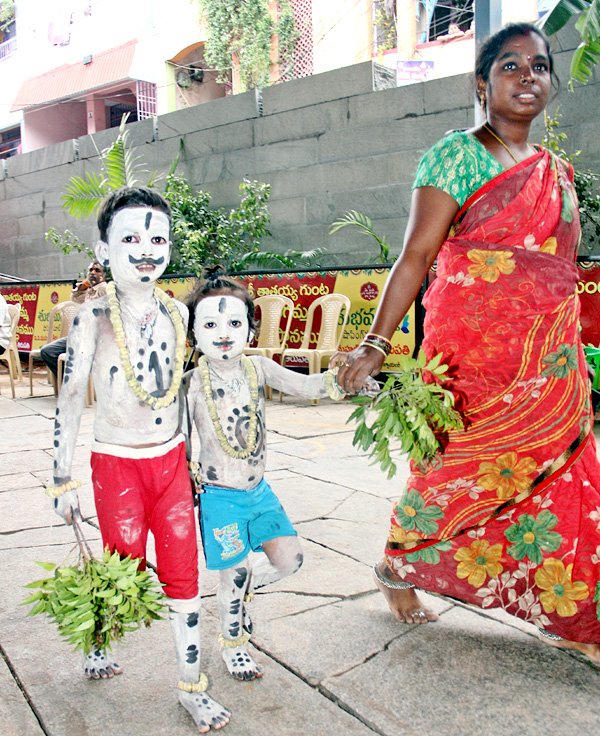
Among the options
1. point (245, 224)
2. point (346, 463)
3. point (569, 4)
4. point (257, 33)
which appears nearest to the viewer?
point (569, 4)

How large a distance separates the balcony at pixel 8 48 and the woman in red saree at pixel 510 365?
22.1 meters

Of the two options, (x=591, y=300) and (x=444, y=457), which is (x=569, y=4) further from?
(x=444, y=457)

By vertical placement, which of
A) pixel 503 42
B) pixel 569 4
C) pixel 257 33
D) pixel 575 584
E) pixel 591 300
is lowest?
pixel 575 584

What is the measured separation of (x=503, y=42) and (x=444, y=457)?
125cm

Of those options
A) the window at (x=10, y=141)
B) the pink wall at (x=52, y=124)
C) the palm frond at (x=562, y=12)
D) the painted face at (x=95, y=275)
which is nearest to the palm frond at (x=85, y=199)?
the painted face at (x=95, y=275)

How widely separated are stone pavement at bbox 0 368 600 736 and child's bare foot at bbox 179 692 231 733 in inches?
1.0

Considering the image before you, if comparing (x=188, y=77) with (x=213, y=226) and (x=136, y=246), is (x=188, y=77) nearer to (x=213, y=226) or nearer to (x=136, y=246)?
(x=213, y=226)

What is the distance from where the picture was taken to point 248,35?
52.5 feet

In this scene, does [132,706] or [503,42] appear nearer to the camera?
[132,706]

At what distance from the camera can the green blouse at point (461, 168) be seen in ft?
6.39

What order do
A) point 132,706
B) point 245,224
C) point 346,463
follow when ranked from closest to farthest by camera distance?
point 132,706, point 346,463, point 245,224

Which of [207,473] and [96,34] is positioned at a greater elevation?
[96,34]

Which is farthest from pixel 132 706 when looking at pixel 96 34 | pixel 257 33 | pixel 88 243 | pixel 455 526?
pixel 96 34

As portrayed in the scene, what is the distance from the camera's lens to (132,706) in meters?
1.78
